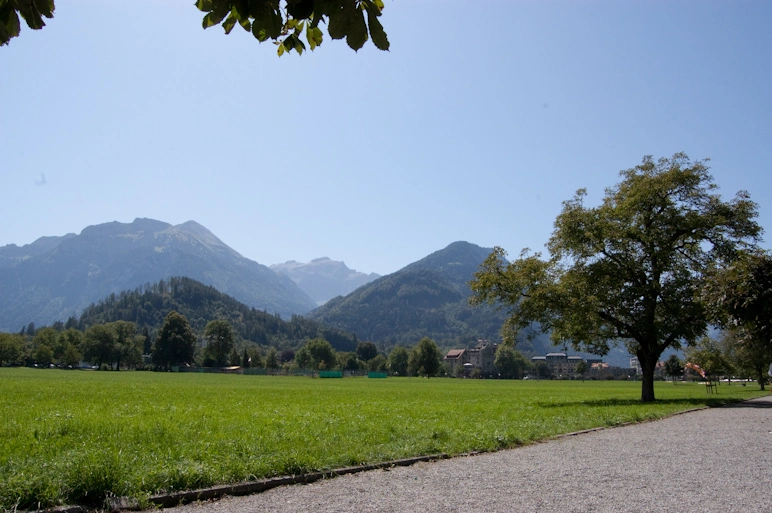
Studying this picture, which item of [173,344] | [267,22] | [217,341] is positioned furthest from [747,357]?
[217,341]

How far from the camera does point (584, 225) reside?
2933cm

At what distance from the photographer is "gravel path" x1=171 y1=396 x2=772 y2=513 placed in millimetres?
6500

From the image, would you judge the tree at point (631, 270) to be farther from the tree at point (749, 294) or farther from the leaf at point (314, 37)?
the leaf at point (314, 37)

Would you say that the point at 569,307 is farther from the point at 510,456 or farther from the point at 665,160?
the point at 510,456

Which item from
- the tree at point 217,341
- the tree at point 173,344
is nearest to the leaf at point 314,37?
the tree at point 173,344

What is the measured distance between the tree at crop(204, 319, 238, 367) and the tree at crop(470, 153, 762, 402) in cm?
13892

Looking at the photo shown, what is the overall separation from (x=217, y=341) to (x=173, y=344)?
1630 centimetres

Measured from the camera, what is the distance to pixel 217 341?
158m

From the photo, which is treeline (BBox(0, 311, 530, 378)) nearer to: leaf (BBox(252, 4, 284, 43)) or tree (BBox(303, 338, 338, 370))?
tree (BBox(303, 338, 338, 370))

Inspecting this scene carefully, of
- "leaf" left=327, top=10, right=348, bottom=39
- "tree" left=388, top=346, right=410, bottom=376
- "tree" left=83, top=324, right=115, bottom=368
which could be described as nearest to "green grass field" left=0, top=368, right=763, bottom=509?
"leaf" left=327, top=10, right=348, bottom=39

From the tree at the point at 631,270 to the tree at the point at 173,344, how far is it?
129681 mm

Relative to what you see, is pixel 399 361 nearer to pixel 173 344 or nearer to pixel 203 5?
pixel 173 344

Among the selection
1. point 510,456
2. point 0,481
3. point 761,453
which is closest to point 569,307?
point 761,453

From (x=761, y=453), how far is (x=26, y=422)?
16.1 m
